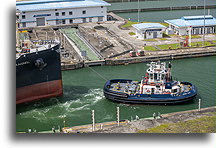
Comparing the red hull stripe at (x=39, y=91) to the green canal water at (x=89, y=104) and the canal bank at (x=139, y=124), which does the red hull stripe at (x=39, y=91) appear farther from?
the canal bank at (x=139, y=124)

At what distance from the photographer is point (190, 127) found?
21.7 m

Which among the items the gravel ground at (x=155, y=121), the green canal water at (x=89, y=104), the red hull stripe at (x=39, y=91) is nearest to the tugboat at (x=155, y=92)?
the green canal water at (x=89, y=104)

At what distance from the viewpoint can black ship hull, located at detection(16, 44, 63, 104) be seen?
28.2 metres

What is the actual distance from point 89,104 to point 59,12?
83.3 feet

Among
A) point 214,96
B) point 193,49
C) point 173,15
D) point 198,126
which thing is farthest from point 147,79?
point 173,15

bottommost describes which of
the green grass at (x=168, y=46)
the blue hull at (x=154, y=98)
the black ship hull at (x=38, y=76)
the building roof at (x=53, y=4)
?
Result: the blue hull at (x=154, y=98)

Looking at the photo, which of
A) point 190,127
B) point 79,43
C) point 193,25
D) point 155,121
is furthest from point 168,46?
point 190,127

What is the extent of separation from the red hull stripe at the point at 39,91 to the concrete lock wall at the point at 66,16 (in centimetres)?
2200

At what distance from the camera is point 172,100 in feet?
93.0

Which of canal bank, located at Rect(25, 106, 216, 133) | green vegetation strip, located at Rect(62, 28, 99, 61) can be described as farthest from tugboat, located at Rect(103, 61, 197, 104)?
green vegetation strip, located at Rect(62, 28, 99, 61)

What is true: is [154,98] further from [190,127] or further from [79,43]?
[79,43]

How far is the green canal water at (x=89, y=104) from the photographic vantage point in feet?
87.4

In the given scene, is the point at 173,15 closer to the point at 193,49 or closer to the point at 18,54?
the point at 193,49

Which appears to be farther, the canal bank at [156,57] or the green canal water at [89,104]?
the canal bank at [156,57]
